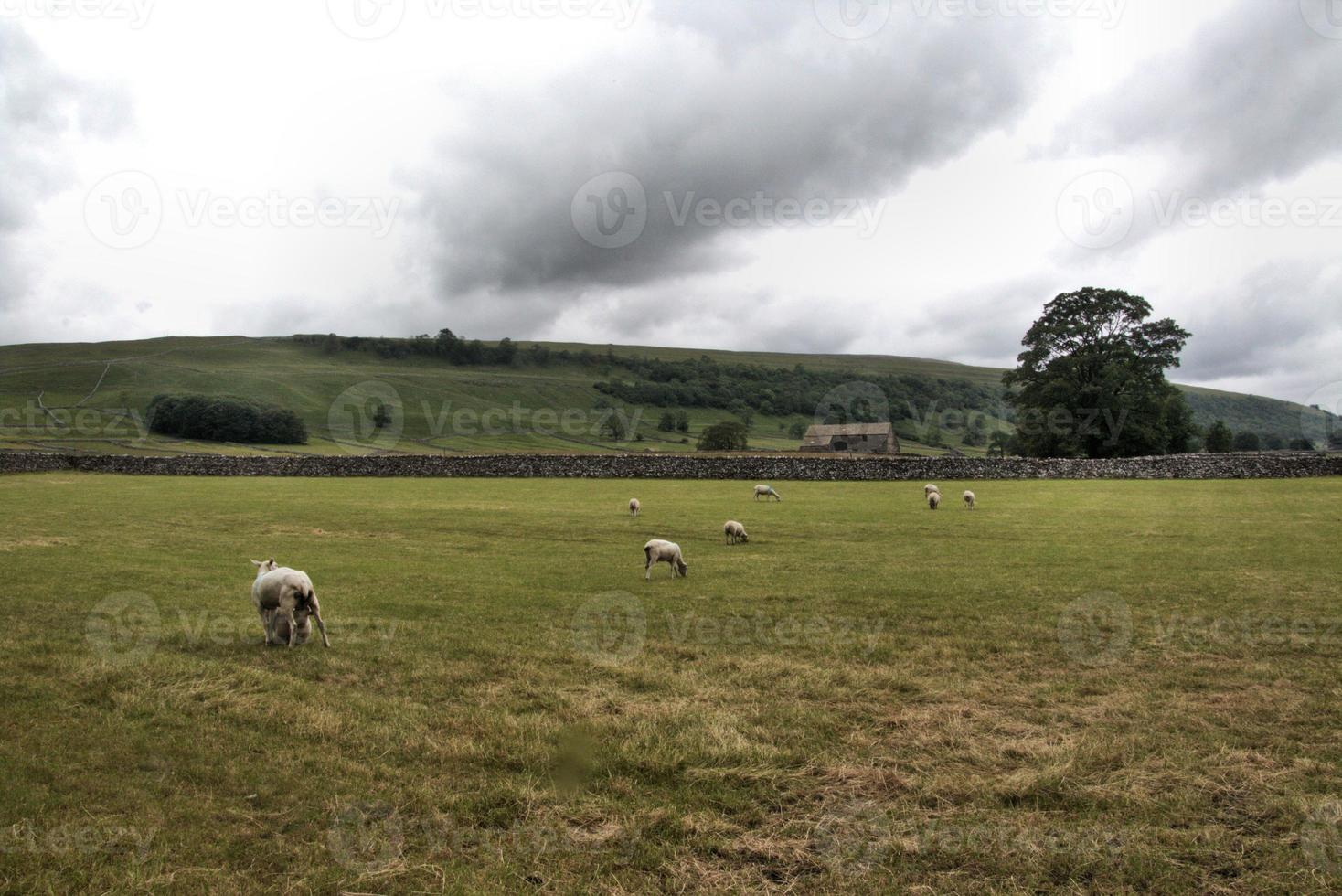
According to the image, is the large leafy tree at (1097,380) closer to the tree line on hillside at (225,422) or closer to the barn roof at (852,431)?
the barn roof at (852,431)

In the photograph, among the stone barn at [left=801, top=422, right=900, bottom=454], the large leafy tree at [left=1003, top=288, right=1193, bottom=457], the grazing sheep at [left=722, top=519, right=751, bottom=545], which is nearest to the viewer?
the grazing sheep at [left=722, top=519, right=751, bottom=545]

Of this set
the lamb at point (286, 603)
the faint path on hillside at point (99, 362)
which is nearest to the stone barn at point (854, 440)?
the lamb at point (286, 603)

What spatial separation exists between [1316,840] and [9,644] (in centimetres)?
1441

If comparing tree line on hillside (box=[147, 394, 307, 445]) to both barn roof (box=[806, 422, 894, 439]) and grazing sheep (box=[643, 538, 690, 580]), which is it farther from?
grazing sheep (box=[643, 538, 690, 580])

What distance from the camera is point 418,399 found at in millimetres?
154625

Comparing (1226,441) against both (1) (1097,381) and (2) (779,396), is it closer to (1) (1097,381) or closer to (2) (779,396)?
(1) (1097,381)

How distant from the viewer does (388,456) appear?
64.6 m

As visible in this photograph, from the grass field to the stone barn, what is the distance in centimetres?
8787

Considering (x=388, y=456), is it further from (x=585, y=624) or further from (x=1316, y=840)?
(x=1316, y=840)

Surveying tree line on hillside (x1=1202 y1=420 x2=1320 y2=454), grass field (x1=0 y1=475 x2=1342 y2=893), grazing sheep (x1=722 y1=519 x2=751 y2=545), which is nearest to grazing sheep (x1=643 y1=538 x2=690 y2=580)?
grass field (x1=0 y1=475 x2=1342 y2=893)

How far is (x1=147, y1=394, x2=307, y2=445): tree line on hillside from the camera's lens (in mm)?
113562

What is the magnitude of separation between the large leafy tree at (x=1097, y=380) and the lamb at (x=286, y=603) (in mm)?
64853

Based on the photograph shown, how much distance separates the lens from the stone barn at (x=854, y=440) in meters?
104

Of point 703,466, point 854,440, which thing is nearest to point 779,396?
point 854,440
